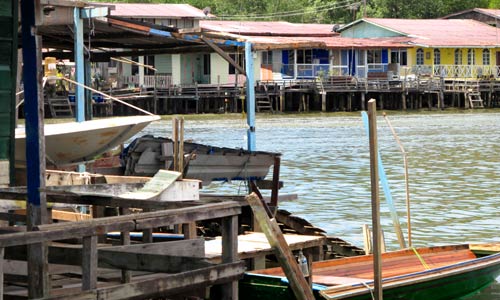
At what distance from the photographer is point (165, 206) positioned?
8.45 metres

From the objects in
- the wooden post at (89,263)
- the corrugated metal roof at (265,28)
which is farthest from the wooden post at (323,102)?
the wooden post at (89,263)

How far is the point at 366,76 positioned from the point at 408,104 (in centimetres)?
296

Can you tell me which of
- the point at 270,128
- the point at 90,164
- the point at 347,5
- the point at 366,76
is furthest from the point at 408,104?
the point at 90,164

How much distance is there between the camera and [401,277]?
416 inches

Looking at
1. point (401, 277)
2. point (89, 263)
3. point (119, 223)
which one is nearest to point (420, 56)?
point (401, 277)

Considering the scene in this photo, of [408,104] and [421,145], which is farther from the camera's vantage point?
[408,104]

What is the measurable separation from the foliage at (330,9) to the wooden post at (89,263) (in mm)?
75171

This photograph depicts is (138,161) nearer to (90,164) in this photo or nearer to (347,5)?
(90,164)

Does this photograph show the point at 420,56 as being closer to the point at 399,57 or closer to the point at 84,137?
the point at 399,57

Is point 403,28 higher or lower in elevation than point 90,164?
higher

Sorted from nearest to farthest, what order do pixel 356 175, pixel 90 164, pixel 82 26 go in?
1. pixel 82 26
2. pixel 90 164
3. pixel 356 175

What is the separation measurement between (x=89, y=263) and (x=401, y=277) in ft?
14.4

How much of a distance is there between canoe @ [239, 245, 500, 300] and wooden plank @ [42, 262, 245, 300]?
149 centimetres

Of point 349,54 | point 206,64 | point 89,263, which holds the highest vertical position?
point 349,54
